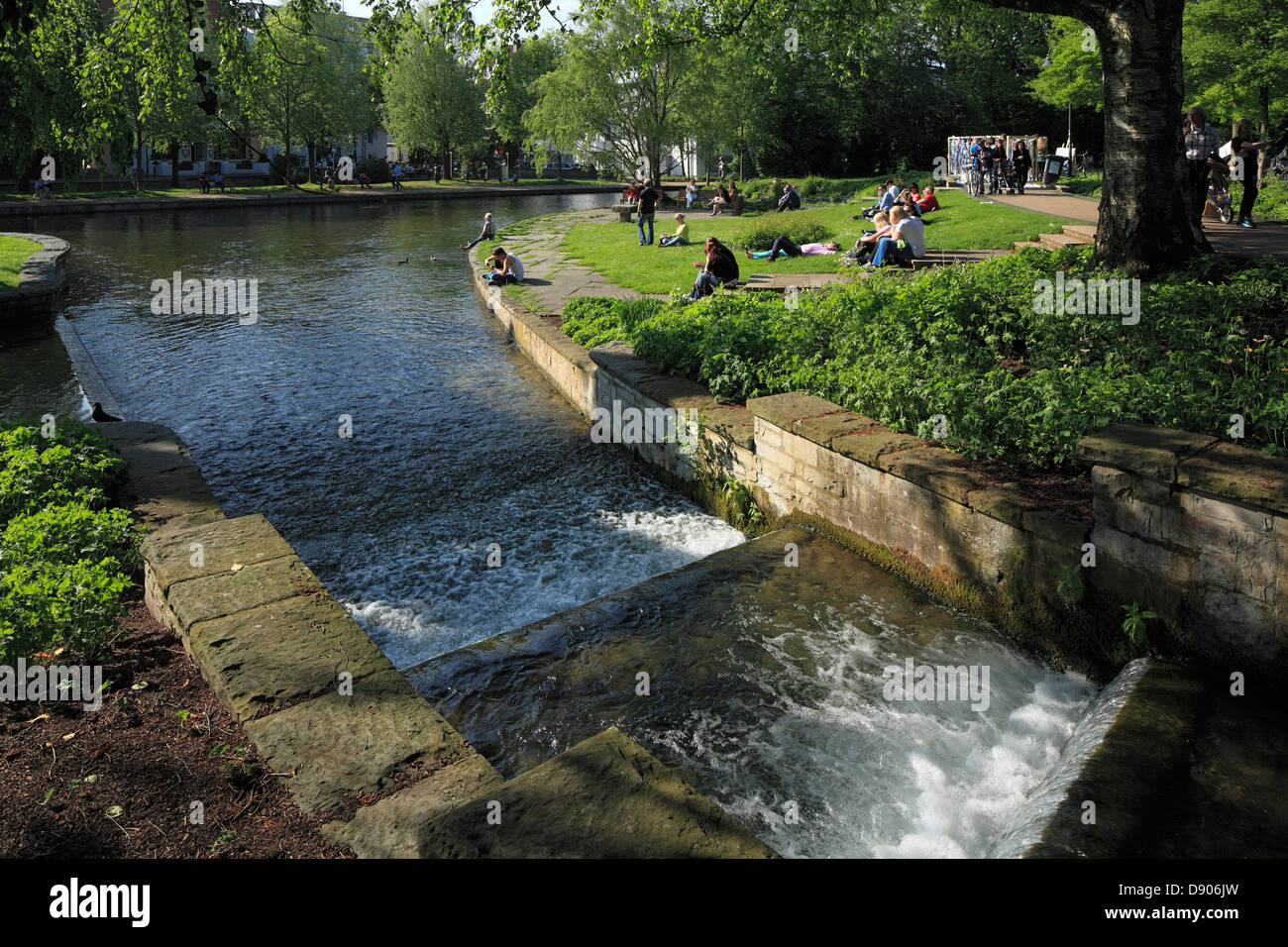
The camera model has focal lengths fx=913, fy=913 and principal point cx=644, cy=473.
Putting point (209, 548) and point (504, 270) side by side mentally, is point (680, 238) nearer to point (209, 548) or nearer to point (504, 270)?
point (504, 270)

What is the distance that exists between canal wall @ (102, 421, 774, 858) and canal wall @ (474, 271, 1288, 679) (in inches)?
119

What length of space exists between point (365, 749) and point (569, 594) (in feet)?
9.85

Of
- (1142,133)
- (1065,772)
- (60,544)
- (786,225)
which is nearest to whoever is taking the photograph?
(1065,772)

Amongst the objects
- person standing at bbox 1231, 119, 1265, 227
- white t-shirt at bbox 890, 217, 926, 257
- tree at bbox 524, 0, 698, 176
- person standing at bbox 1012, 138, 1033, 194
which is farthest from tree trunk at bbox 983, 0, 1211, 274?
tree at bbox 524, 0, 698, 176

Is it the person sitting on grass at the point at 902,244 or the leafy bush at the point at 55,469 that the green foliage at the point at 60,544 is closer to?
the leafy bush at the point at 55,469

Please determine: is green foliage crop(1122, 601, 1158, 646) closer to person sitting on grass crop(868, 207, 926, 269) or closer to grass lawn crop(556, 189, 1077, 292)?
grass lawn crop(556, 189, 1077, 292)

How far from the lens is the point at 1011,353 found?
25.7 feet

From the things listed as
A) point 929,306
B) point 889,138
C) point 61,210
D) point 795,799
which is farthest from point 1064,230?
point 61,210

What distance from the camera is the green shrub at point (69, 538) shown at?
4.85m

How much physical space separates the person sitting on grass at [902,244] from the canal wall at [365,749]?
1042cm

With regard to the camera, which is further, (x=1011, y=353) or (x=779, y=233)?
(x=779, y=233)

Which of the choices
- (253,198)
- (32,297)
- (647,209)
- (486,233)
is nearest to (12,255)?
(32,297)
